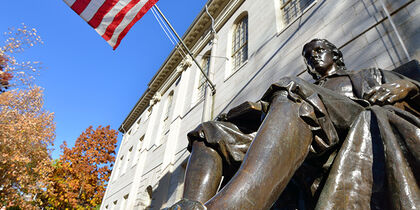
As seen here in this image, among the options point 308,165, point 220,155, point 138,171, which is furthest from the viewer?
point 138,171

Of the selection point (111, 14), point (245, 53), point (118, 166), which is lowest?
point (118, 166)

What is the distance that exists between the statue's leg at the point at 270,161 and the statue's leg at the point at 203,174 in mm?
519

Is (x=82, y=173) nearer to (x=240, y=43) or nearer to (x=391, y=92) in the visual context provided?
(x=240, y=43)

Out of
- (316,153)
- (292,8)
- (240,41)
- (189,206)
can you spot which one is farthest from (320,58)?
(240,41)

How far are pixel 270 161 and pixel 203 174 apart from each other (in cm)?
63

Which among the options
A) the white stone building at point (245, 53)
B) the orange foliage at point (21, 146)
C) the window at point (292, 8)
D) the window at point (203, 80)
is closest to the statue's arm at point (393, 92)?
the white stone building at point (245, 53)

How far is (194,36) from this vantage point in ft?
42.4

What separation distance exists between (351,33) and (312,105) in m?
A: 3.59

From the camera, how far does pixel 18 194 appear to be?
12.6 m

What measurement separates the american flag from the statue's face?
411cm

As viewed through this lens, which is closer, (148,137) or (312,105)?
(312,105)

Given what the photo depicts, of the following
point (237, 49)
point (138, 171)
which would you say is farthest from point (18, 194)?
point (237, 49)

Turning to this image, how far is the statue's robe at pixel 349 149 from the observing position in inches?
41.8

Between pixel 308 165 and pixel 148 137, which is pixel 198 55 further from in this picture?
pixel 308 165
